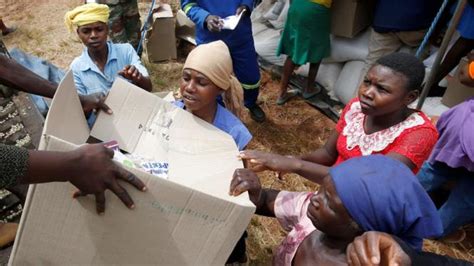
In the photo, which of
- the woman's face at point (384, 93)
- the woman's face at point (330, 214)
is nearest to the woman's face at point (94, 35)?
the woman's face at point (384, 93)

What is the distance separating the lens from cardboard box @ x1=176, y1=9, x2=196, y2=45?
4609 millimetres

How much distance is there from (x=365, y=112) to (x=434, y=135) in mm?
316

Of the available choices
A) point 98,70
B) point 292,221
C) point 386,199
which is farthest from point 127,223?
point 98,70

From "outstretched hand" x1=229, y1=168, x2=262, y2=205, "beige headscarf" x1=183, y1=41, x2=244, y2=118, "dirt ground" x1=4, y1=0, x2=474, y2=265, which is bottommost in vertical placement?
"dirt ground" x1=4, y1=0, x2=474, y2=265

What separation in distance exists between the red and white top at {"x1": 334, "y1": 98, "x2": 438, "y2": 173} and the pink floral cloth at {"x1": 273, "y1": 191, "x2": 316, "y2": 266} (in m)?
0.44

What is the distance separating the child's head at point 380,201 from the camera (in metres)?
1.03

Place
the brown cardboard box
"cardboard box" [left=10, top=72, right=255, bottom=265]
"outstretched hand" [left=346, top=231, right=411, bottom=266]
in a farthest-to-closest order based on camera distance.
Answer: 1. the brown cardboard box
2. "cardboard box" [left=10, top=72, right=255, bottom=265]
3. "outstretched hand" [left=346, top=231, right=411, bottom=266]

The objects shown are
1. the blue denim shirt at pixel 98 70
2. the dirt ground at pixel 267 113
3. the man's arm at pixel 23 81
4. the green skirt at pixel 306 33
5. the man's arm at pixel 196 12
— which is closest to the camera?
the man's arm at pixel 23 81

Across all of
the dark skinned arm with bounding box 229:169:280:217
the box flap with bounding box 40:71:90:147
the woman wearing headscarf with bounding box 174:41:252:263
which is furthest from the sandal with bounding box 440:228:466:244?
the box flap with bounding box 40:71:90:147

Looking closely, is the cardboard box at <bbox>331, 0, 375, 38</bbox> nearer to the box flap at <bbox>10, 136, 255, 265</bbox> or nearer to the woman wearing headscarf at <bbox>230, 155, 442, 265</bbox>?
the woman wearing headscarf at <bbox>230, 155, 442, 265</bbox>

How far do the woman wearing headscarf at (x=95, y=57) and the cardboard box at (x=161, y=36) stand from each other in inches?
79.9

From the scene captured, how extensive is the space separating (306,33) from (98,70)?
2.04m

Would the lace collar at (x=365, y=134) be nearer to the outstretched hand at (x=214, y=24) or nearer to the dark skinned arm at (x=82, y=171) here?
the dark skinned arm at (x=82, y=171)

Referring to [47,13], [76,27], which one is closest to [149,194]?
[76,27]
